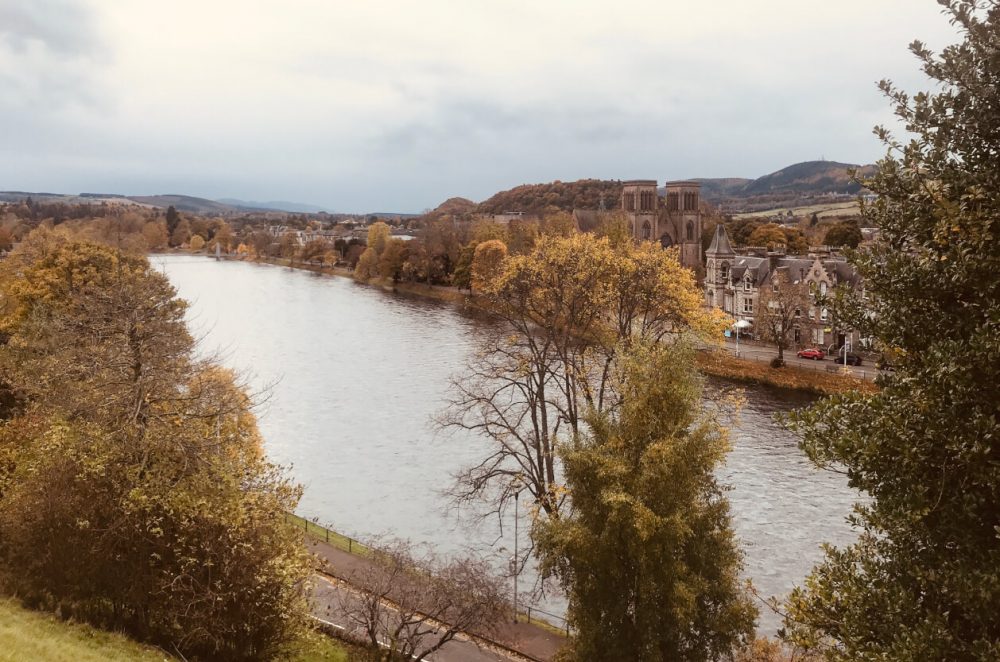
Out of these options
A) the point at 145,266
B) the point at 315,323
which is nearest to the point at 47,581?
the point at 145,266

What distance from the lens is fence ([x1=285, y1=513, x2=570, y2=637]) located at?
23105mm

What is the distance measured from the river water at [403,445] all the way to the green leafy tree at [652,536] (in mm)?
3611

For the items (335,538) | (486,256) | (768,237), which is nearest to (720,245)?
(486,256)

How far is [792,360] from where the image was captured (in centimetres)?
5694

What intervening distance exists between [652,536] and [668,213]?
98.3 m

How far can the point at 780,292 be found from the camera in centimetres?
5981

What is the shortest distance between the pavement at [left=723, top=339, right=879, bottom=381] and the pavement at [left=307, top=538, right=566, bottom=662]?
34.6 m

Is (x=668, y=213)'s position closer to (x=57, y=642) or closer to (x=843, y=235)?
(x=843, y=235)

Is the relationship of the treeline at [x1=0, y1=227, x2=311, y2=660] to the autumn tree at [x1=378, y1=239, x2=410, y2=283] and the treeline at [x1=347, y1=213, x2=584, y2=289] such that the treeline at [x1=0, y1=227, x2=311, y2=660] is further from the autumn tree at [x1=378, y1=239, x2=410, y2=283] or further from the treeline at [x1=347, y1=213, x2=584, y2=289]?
the autumn tree at [x1=378, y1=239, x2=410, y2=283]

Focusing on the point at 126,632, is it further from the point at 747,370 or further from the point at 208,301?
the point at 208,301

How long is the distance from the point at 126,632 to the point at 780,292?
175 ft

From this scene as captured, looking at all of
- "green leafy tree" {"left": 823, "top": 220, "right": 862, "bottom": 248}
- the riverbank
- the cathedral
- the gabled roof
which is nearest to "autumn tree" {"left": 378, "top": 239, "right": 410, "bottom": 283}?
the cathedral

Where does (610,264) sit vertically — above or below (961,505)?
above

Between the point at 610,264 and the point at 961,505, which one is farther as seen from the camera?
the point at 610,264
